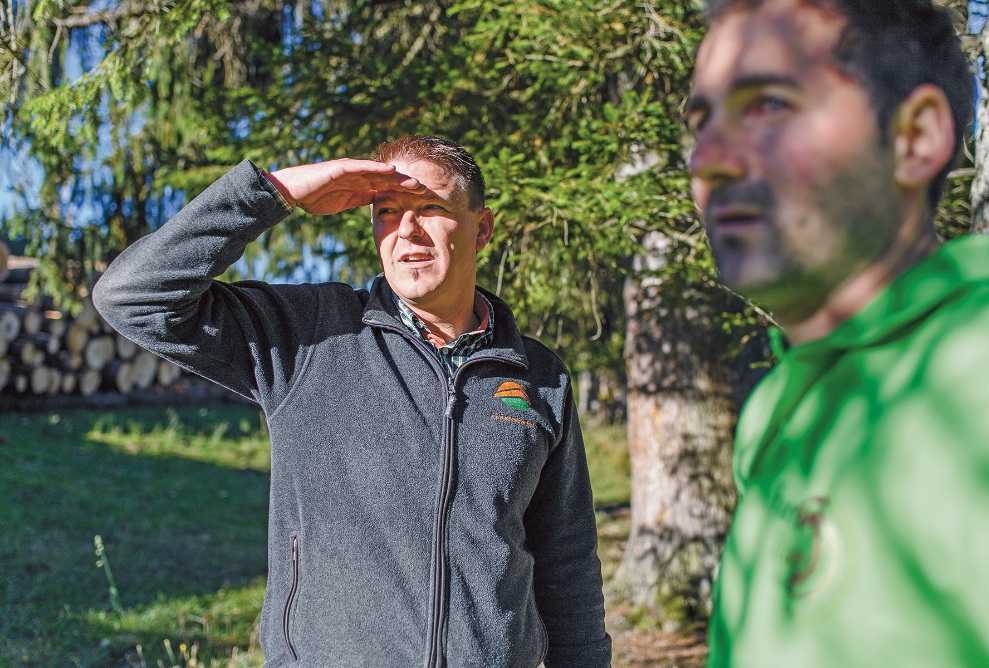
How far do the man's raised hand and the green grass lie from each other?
308cm

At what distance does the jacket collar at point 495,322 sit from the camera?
2367mm

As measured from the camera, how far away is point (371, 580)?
2080mm

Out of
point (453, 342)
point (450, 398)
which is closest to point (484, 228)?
point (453, 342)

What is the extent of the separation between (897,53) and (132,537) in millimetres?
7355

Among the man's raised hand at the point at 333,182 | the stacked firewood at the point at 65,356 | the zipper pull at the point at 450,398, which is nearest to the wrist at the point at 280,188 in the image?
the man's raised hand at the point at 333,182

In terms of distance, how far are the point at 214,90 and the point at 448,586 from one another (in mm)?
3938

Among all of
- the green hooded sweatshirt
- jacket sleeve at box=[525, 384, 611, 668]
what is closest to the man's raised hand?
jacket sleeve at box=[525, 384, 611, 668]

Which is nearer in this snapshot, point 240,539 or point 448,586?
point 448,586

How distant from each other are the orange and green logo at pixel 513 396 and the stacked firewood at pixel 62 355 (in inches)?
404

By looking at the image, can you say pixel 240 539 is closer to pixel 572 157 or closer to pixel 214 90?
pixel 214 90

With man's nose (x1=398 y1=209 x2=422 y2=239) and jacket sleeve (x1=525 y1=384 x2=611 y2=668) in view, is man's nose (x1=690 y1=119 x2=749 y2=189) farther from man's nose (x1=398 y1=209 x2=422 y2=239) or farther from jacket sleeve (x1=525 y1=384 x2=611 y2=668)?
jacket sleeve (x1=525 y1=384 x2=611 y2=668)

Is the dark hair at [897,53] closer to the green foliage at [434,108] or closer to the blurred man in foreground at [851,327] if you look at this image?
the blurred man in foreground at [851,327]

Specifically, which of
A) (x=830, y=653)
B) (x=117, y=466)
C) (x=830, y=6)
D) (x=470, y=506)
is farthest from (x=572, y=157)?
(x=117, y=466)

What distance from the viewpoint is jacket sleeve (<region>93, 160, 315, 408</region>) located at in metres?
2.10
